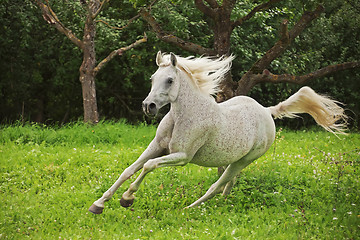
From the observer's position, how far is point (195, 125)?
531cm

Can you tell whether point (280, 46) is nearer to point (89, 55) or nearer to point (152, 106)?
point (152, 106)

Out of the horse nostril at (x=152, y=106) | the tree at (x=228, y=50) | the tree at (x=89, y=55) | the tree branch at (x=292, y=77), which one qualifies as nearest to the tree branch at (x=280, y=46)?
the tree at (x=228, y=50)

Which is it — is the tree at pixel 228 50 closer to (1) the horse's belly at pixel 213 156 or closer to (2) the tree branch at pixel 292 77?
(2) the tree branch at pixel 292 77

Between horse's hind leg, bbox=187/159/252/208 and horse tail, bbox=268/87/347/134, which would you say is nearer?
horse's hind leg, bbox=187/159/252/208

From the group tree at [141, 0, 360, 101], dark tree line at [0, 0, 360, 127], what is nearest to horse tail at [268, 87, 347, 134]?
tree at [141, 0, 360, 101]

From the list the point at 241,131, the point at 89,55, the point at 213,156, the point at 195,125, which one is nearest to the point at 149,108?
the point at 195,125

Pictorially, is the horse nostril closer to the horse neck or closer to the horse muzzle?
the horse muzzle

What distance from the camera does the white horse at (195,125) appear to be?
5.07 meters

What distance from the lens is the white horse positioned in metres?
5.07

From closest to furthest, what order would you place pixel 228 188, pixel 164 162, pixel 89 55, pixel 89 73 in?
pixel 164 162 < pixel 228 188 < pixel 89 55 < pixel 89 73

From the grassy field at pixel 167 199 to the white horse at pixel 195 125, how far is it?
0.70 meters

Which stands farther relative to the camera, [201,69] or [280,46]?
[280,46]

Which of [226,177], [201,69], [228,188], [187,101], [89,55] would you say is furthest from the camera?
[89,55]

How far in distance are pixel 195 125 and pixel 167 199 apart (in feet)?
5.85
